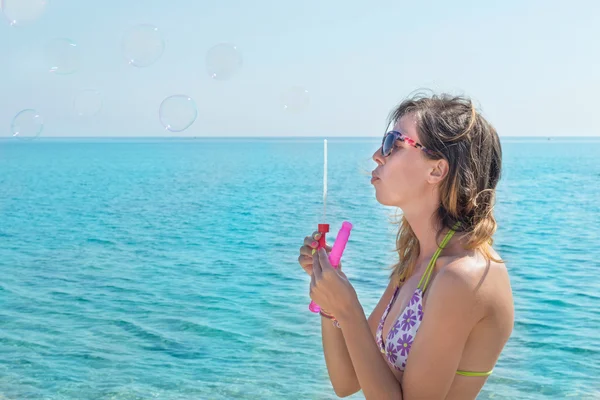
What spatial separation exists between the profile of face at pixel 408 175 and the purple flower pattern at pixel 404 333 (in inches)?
11.4

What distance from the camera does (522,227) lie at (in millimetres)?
19453

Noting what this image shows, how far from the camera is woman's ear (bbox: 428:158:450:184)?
2250 mm

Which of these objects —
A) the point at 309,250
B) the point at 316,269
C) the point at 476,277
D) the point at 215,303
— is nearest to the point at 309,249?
the point at 309,250

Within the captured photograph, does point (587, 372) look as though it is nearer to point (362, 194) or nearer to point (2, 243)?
point (2, 243)

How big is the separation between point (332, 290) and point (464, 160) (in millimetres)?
558

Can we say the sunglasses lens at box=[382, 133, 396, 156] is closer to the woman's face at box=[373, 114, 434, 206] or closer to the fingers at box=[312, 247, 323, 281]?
the woman's face at box=[373, 114, 434, 206]

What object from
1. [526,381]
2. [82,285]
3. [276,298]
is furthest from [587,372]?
[82,285]

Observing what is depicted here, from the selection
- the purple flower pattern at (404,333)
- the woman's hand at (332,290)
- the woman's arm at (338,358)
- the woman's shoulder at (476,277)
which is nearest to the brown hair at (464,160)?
the woman's shoulder at (476,277)

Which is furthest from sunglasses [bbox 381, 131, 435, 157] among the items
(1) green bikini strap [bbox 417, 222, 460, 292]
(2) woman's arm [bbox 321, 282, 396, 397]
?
(2) woman's arm [bbox 321, 282, 396, 397]

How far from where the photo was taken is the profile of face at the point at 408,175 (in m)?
2.26

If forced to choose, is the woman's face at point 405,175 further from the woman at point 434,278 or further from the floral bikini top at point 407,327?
the floral bikini top at point 407,327

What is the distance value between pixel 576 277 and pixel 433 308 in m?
11.0

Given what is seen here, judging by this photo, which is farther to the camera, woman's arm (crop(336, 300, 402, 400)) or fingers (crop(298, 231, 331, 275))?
fingers (crop(298, 231, 331, 275))

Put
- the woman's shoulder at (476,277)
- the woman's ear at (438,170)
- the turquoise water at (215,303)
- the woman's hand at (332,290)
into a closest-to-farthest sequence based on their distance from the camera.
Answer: the woman's shoulder at (476,277), the woman's hand at (332,290), the woman's ear at (438,170), the turquoise water at (215,303)
